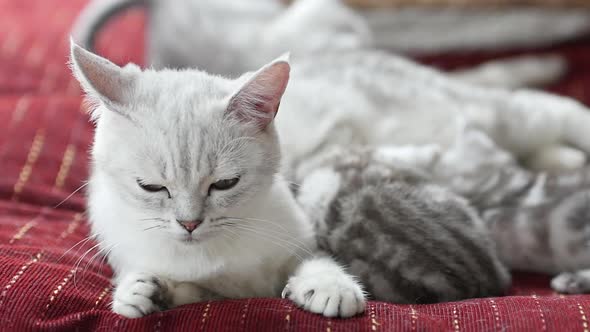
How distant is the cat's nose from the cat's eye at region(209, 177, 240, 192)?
74 mm

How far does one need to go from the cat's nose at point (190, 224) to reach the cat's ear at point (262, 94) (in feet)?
0.79

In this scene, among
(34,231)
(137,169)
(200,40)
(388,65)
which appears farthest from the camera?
(200,40)

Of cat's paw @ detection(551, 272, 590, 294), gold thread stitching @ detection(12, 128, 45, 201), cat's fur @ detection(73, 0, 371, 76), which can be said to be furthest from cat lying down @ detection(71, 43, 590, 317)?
cat's fur @ detection(73, 0, 371, 76)

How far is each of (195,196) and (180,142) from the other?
0.11m


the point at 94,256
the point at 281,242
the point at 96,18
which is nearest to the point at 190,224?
the point at 281,242

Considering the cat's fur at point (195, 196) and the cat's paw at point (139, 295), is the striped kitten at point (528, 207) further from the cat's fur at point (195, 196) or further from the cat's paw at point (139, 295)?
the cat's paw at point (139, 295)

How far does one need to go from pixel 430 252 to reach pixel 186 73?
27.7 inches

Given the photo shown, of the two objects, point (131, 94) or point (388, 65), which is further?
point (388, 65)

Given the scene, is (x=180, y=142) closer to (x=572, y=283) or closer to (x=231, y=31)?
(x=572, y=283)

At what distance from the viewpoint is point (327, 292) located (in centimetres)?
126

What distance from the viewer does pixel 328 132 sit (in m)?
2.12

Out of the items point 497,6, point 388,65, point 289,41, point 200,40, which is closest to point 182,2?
point 200,40

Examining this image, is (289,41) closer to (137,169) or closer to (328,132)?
(328,132)

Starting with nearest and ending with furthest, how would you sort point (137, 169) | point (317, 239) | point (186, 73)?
point (137, 169), point (186, 73), point (317, 239)
